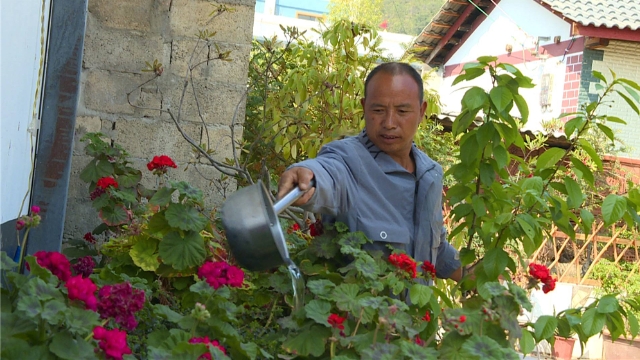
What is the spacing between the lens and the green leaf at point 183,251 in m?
2.22

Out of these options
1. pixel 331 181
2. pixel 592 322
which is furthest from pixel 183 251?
pixel 592 322

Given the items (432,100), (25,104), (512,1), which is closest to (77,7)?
(25,104)

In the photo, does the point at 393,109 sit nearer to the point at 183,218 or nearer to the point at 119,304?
the point at 183,218

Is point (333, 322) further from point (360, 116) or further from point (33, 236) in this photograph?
point (360, 116)

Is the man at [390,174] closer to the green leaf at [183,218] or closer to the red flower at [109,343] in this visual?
the green leaf at [183,218]

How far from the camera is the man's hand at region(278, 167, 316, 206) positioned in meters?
1.85

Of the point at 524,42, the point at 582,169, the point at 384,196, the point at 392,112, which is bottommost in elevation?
the point at 384,196

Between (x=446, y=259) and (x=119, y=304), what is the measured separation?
1.46m

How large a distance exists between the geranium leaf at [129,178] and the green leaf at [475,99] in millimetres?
1349

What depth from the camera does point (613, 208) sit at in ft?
7.52

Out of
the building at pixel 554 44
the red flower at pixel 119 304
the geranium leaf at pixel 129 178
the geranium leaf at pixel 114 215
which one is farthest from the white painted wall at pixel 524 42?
the red flower at pixel 119 304

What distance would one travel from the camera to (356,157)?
2328 millimetres

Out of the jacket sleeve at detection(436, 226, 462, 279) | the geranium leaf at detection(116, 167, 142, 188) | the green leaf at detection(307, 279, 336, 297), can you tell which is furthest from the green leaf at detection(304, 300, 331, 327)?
the geranium leaf at detection(116, 167, 142, 188)

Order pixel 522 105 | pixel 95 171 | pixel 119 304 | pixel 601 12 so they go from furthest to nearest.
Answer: pixel 601 12 < pixel 95 171 < pixel 522 105 < pixel 119 304
